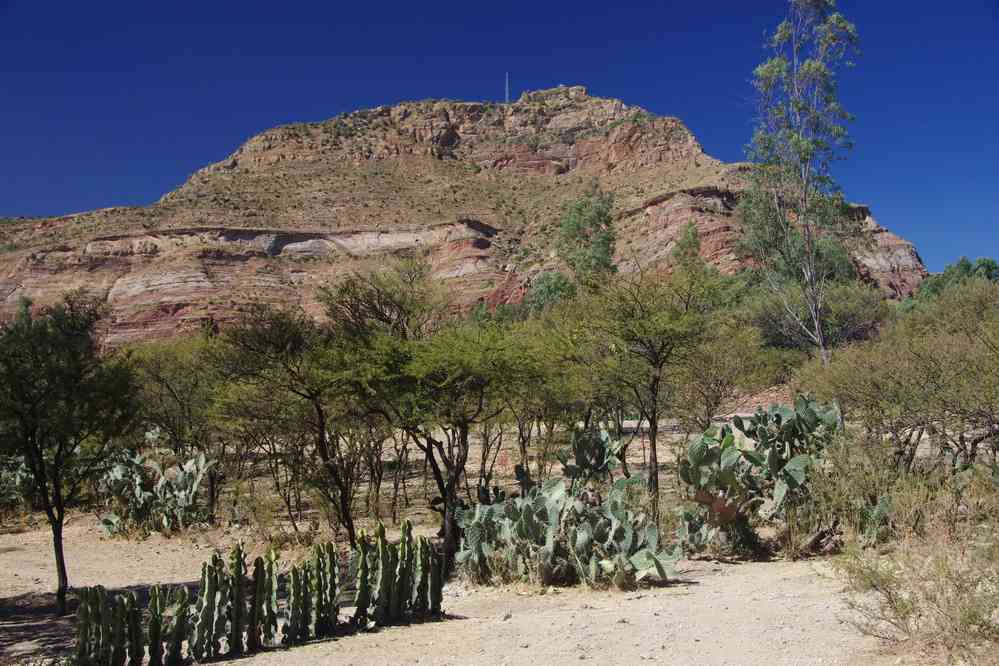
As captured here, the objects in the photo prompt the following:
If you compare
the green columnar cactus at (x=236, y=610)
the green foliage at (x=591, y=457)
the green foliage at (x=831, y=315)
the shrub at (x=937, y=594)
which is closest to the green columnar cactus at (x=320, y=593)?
the green columnar cactus at (x=236, y=610)

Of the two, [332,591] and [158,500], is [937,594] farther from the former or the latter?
[158,500]

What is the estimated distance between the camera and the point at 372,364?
12586 mm

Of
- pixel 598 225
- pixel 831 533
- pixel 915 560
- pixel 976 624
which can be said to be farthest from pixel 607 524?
pixel 598 225

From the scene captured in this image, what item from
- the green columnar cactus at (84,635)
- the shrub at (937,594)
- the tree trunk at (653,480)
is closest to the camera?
the shrub at (937,594)

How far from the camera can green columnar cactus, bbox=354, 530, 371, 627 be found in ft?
25.9

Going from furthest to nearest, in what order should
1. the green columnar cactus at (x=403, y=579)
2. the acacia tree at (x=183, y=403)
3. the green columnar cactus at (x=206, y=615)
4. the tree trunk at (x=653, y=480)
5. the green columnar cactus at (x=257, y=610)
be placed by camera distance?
A: the acacia tree at (x=183, y=403) → the tree trunk at (x=653, y=480) → the green columnar cactus at (x=403, y=579) → the green columnar cactus at (x=257, y=610) → the green columnar cactus at (x=206, y=615)

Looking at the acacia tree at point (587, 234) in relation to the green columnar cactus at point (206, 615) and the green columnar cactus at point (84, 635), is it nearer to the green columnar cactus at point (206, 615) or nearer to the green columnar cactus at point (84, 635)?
the green columnar cactus at point (206, 615)

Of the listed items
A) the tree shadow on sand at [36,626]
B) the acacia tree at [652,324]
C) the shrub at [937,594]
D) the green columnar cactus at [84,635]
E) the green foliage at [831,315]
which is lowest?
the tree shadow on sand at [36,626]

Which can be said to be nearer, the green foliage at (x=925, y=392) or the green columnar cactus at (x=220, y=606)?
the green columnar cactus at (x=220, y=606)

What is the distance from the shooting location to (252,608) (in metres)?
7.35

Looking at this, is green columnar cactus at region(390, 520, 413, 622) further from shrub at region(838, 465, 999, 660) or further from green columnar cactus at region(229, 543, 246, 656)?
shrub at region(838, 465, 999, 660)

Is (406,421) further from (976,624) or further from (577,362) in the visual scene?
(976,624)

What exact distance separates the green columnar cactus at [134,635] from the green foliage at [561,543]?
470 centimetres

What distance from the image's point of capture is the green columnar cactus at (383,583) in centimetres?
808
